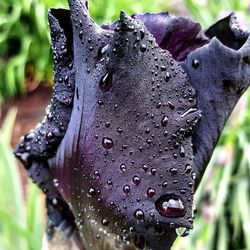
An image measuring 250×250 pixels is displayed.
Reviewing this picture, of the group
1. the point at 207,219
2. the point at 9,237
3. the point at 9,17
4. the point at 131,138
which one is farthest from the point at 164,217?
the point at 9,17

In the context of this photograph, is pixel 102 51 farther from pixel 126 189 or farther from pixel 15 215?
pixel 15 215

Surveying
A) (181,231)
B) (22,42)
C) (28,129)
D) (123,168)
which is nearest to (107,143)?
(123,168)

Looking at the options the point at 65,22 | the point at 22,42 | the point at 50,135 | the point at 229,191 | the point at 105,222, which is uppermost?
the point at 22,42

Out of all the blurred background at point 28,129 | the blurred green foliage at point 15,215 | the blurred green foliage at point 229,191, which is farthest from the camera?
the blurred green foliage at point 229,191

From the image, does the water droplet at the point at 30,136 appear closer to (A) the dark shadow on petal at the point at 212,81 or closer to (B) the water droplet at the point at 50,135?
(B) the water droplet at the point at 50,135

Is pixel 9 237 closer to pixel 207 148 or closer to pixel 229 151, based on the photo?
pixel 207 148

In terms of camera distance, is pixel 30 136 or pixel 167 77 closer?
pixel 167 77

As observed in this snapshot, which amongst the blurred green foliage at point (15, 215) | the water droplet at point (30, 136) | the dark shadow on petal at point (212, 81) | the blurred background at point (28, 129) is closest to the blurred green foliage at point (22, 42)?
the blurred background at point (28, 129)
